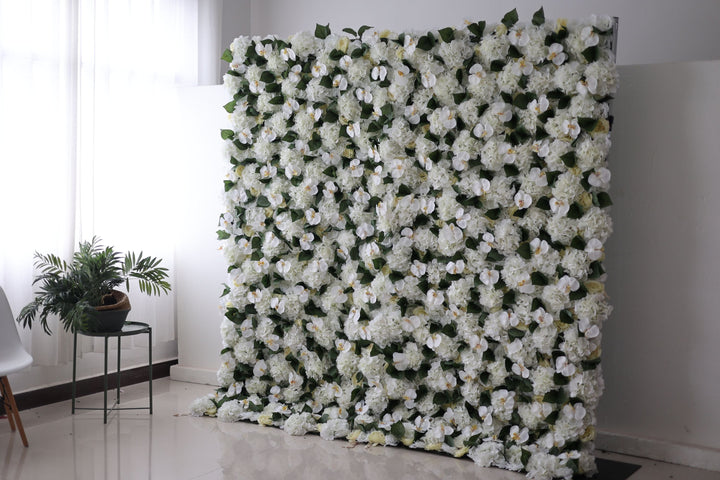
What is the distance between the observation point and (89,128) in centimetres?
498

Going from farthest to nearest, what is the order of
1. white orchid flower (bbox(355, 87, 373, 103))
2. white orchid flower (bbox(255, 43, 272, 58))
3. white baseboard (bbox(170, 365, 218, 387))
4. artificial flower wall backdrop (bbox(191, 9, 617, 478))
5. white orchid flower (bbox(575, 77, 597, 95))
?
1. white baseboard (bbox(170, 365, 218, 387))
2. white orchid flower (bbox(255, 43, 272, 58))
3. white orchid flower (bbox(355, 87, 373, 103))
4. artificial flower wall backdrop (bbox(191, 9, 617, 478))
5. white orchid flower (bbox(575, 77, 597, 95))

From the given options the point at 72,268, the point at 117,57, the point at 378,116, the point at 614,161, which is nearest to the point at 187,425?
the point at 72,268

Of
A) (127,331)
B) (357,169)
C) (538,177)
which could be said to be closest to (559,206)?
(538,177)

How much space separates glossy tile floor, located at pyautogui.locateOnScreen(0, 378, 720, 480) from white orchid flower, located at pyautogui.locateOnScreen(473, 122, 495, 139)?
169 centimetres

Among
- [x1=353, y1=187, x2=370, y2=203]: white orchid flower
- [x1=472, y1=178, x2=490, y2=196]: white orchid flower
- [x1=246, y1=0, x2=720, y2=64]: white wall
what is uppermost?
[x1=246, y1=0, x2=720, y2=64]: white wall

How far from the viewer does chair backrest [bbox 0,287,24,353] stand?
164 inches

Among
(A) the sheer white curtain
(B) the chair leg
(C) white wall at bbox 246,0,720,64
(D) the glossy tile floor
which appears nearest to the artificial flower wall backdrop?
(D) the glossy tile floor

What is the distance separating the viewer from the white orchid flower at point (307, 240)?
4.50 m

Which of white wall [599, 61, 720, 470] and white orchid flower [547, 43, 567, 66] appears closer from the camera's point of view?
white orchid flower [547, 43, 567, 66]

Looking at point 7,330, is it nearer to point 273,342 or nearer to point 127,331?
point 127,331

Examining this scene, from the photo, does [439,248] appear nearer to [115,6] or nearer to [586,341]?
[586,341]

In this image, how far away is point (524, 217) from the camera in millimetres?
3934

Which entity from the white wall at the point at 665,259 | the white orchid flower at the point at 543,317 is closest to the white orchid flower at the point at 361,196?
the white orchid flower at the point at 543,317

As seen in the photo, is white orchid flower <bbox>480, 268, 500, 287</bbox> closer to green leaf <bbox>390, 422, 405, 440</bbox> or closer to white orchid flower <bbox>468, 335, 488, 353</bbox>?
white orchid flower <bbox>468, 335, 488, 353</bbox>
